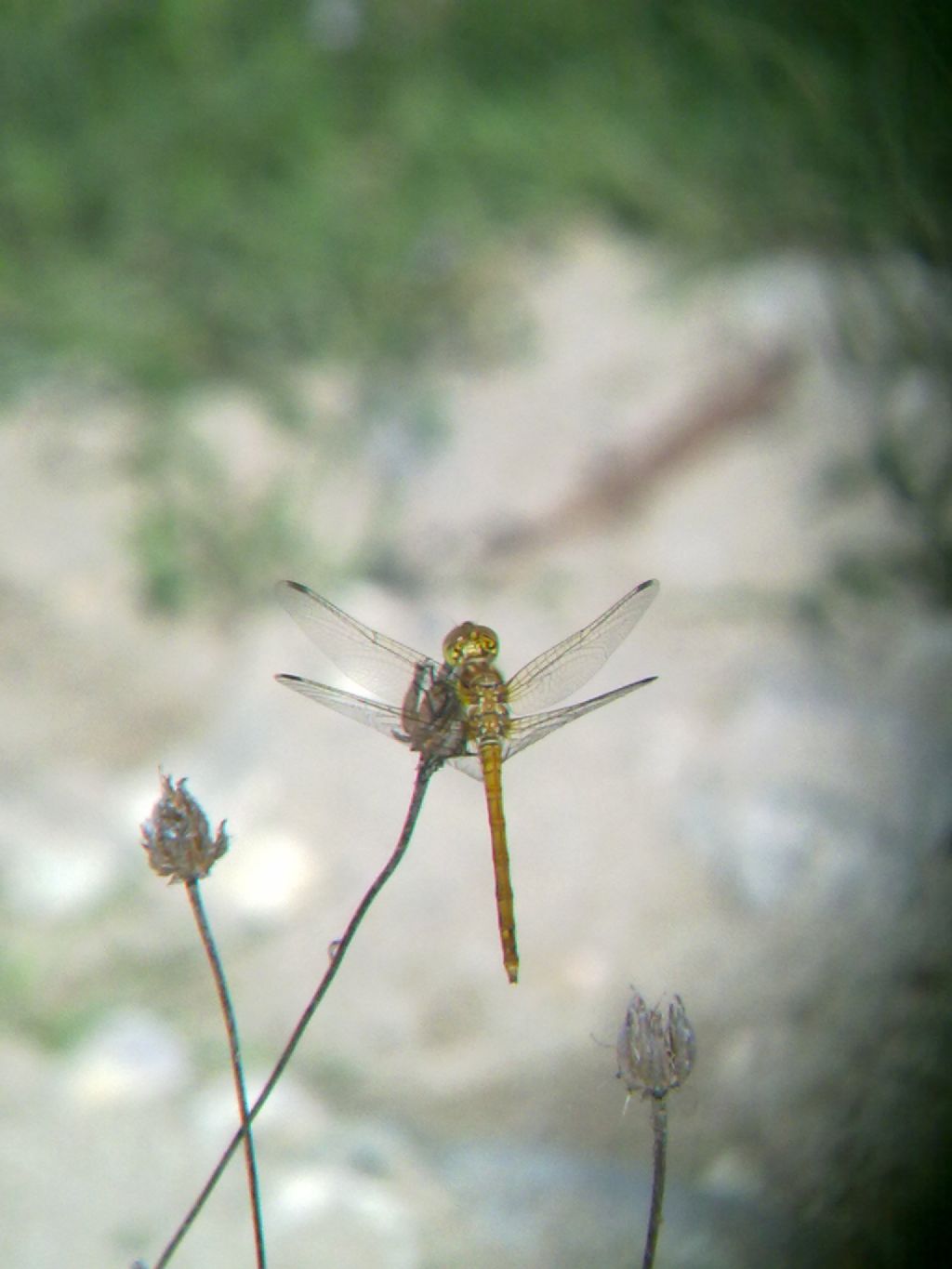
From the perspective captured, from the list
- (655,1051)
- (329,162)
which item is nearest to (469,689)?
(655,1051)

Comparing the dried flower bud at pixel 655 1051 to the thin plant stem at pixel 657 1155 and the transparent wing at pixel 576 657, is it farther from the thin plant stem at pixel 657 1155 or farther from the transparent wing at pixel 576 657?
the transparent wing at pixel 576 657

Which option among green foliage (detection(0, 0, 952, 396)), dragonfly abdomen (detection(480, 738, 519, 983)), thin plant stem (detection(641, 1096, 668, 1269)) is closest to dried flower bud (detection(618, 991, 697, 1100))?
thin plant stem (detection(641, 1096, 668, 1269))

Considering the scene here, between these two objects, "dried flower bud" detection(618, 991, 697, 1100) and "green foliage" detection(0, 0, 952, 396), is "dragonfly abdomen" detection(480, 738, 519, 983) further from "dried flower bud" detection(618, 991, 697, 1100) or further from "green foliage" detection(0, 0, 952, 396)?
"green foliage" detection(0, 0, 952, 396)

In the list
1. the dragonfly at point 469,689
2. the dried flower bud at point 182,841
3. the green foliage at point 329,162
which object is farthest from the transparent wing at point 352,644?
the green foliage at point 329,162

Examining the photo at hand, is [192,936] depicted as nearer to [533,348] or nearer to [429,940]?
[429,940]

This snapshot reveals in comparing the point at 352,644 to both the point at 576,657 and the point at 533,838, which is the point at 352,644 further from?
the point at 533,838
